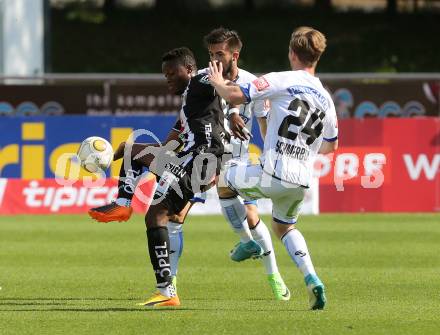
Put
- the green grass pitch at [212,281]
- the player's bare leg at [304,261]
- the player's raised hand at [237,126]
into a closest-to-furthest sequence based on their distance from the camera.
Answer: the green grass pitch at [212,281] → the player's bare leg at [304,261] → the player's raised hand at [237,126]

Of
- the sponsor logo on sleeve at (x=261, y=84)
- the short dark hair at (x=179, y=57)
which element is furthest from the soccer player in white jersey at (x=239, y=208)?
the sponsor logo on sleeve at (x=261, y=84)

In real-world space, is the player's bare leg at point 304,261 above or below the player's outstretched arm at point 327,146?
below

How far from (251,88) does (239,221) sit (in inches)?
Answer: 72.8

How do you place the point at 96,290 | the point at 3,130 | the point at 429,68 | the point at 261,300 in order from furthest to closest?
the point at 429,68
the point at 3,130
the point at 96,290
the point at 261,300

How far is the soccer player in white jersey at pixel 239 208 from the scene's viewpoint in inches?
379

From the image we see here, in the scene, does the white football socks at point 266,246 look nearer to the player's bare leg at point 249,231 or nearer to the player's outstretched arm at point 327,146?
the player's bare leg at point 249,231

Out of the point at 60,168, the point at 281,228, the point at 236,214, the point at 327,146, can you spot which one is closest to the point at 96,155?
the point at 236,214

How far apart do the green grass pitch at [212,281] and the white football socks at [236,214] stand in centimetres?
57

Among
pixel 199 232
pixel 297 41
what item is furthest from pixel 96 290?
pixel 199 232

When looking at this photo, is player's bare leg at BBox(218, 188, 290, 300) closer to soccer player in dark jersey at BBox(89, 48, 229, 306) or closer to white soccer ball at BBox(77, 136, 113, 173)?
soccer player in dark jersey at BBox(89, 48, 229, 306)

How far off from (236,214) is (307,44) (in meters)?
2.06

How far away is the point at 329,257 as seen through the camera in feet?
42.7

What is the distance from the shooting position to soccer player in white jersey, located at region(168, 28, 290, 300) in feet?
31.6

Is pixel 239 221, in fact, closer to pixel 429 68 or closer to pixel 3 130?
pixel 3 130
